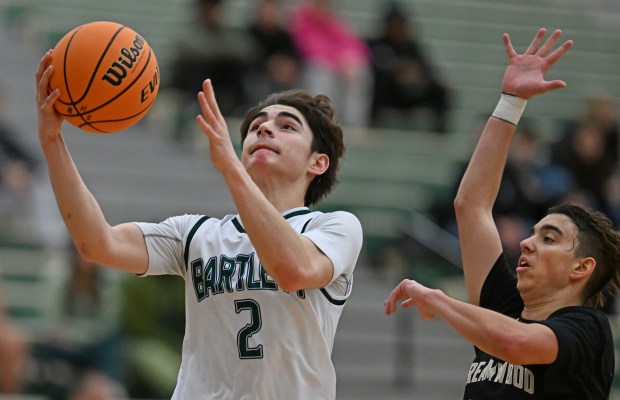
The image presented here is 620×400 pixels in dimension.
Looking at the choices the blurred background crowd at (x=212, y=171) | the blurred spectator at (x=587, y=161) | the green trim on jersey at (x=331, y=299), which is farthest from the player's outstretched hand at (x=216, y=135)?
the blurred spectator at (x=587, y=161)

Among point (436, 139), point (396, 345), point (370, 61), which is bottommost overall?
point (396, 345)

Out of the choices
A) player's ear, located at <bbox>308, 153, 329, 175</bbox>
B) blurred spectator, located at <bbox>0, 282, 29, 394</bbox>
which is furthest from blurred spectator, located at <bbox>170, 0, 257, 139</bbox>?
player's ear, located at <bbox>308, 153, 329, 175</bbox>

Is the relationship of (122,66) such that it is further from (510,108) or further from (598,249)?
(598,249)

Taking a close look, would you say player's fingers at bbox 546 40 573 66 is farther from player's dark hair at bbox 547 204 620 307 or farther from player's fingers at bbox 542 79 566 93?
player's dark hair at bbox 547 204 620 307

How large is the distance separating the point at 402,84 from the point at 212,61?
2.17 meters

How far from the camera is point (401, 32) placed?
1309cm

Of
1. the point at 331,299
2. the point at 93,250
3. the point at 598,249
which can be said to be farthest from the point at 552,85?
the point at 93,250

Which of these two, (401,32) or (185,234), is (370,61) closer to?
(401,32)

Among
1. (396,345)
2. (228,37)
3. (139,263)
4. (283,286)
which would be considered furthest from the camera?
(228,37)

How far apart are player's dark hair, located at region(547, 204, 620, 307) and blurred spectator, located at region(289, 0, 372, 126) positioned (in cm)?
767

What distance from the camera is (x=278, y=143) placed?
5113mm

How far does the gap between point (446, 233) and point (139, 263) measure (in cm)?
642

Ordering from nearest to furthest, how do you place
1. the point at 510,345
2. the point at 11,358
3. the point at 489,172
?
the point at 510,345
the point at 489,172
the point at 11,358

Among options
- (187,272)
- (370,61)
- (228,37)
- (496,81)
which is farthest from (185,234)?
(496,81)
